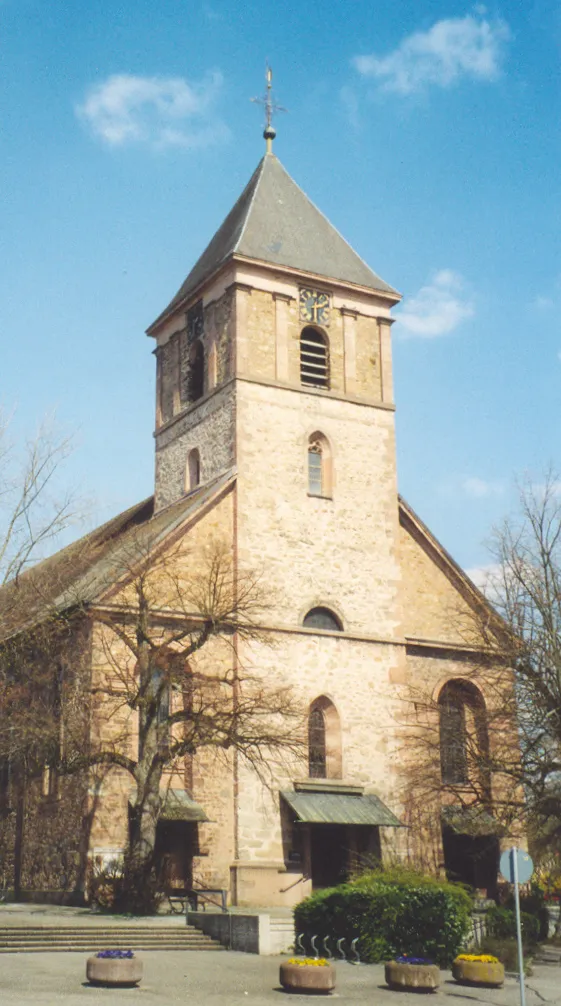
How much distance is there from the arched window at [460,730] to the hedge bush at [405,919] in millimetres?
7988

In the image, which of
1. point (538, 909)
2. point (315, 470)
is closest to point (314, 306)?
point (315, 470)

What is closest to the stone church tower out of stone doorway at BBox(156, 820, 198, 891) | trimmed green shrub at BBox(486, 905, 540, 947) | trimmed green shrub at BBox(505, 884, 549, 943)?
stone doorway at BBox(156, 820, 198, 891)

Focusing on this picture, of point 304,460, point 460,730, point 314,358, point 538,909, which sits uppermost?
point 314,358

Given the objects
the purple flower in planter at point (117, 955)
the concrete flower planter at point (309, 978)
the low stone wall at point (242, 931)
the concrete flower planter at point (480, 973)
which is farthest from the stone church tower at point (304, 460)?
the purple flower in planter at point (117, 955)

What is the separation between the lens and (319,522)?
3306 cm

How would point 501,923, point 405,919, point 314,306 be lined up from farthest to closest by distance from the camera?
point 314,306
point 501,923
point 405,919

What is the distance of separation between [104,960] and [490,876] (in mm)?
17635

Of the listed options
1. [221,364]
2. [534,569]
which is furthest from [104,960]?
[221,364]

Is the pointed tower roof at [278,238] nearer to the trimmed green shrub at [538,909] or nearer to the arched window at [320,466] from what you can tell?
the arched window at [320,466]

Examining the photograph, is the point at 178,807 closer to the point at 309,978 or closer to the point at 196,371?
the point at 309,978

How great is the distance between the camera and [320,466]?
1344 inches

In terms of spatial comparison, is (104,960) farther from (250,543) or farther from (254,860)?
(250,543)

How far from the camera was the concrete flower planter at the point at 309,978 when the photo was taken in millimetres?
18172

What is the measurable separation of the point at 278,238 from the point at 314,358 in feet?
13.1
